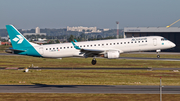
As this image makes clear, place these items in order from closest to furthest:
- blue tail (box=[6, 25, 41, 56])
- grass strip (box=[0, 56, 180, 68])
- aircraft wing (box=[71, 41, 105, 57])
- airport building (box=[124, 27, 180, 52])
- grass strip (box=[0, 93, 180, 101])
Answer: grass strip (box=[0, 93, 180, 101]), aircraft wing (box=[71, 41, 105, 57]), blue tail (box=[6, 25, 41, 56]), grass strip (box=[0, 56, 180, 68]), airport building (box=[124, 27, 180, 52])

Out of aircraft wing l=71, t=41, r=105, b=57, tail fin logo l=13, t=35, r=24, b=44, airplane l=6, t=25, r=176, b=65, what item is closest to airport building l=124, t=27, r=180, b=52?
airplane l=6, t=25, r=176, b=65

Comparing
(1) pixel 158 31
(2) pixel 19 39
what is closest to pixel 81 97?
(2) pixel 19 39

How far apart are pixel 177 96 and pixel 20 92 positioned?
18.3 meters

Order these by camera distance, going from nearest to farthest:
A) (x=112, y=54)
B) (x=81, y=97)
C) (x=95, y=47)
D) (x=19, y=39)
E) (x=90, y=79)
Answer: (x=81, y=97), (x=90, y=79), (x=112, y=54), (x=95, y=47), (x=19, y=39)

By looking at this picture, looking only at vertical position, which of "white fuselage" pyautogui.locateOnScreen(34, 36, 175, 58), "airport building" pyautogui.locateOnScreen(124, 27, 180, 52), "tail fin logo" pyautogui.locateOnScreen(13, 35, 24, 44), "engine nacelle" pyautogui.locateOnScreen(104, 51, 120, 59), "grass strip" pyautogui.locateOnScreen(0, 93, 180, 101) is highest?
"airport building" pyautogui.locateOnScreen(124, 27, 180, 52)

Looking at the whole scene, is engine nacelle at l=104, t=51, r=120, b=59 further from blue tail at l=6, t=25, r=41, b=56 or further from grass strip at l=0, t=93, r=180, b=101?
grass strip at l=0, t=93, r=180, b=101

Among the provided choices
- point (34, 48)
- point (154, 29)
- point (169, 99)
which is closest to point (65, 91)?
point (169, 99)

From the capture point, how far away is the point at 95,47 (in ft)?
181

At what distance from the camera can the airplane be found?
5406 centimetres

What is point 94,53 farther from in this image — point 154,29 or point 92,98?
point 154,29

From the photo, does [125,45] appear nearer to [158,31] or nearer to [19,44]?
[19,44]

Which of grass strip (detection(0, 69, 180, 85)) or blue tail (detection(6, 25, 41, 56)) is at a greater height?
blue tail (detection(6, 25, 41, 56))

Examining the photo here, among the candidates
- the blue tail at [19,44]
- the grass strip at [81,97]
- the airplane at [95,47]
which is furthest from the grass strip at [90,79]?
the grass strip at [81,97]

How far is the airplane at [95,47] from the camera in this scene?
54.1 metres
